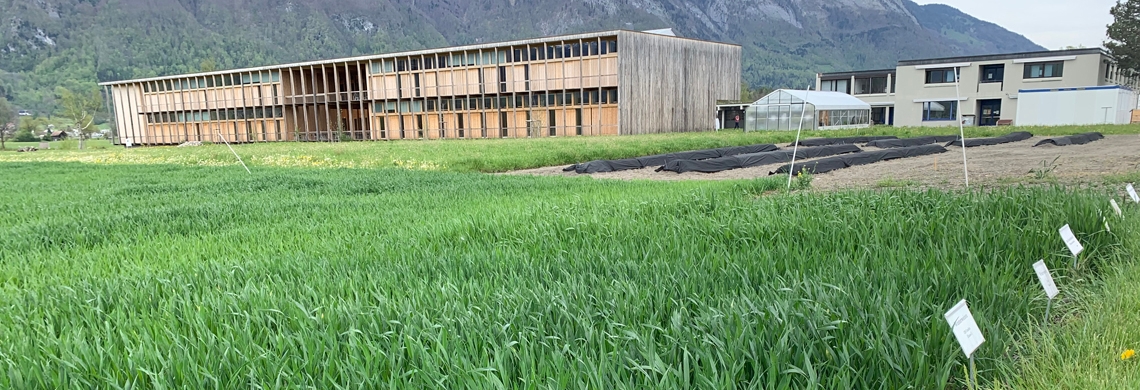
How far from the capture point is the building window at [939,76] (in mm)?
43688

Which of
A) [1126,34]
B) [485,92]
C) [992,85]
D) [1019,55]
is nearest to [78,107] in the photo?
[485,92]

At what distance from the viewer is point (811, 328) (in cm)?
199

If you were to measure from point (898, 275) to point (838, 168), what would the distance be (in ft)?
38.9

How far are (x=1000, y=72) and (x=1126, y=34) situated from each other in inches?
329

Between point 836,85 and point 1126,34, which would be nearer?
point 1126,34

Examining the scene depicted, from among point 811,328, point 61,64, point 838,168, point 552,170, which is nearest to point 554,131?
point 552,170

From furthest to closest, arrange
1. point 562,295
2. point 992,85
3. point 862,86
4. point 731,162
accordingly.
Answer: point 862,86 < point 992,85 < point 731,162 < point 562,295

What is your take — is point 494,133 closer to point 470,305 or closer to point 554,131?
point 554,131

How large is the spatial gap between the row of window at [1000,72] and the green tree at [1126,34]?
535cm

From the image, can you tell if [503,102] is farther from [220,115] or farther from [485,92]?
[220,115]

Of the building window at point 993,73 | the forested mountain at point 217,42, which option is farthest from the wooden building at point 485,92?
the forested mountain at point 217,42

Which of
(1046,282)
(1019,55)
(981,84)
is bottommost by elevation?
(1046,282)

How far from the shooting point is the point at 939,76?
145 feet

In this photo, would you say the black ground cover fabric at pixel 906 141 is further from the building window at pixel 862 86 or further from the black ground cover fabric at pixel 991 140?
the building window at pixel 862 86
